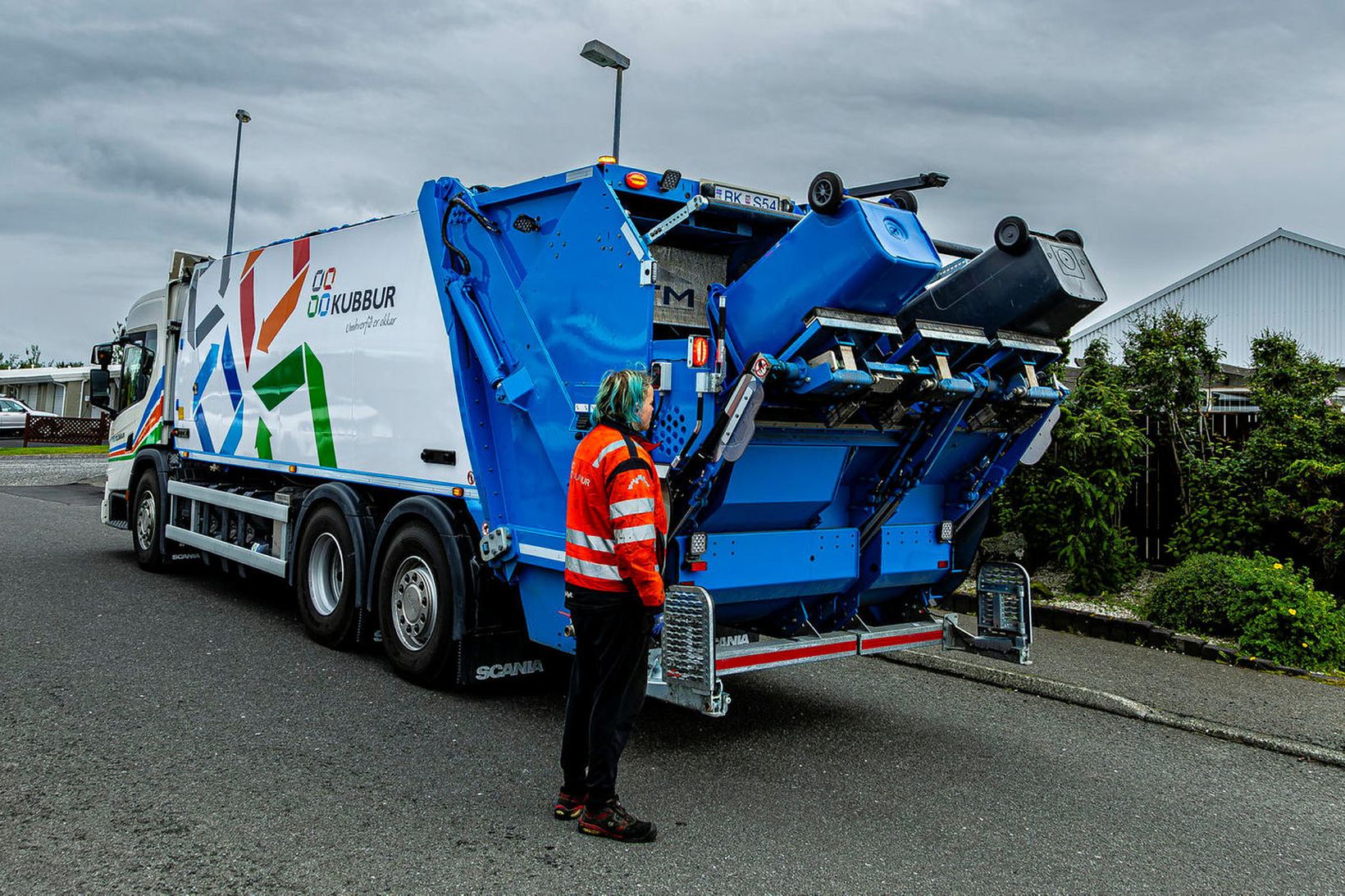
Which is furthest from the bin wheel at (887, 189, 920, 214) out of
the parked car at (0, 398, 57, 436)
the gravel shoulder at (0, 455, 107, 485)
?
the parked car at (0, 398, 57, 436)

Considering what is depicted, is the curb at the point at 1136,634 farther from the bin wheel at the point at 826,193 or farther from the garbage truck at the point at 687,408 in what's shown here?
the bin wheel at the point at 826,193

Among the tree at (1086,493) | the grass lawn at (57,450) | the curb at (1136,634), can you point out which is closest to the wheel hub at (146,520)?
the curb at (1136,634)

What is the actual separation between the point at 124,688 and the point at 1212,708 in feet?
20.6

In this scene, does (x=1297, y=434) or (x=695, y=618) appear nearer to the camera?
(x=695, y=618)

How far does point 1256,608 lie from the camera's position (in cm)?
773

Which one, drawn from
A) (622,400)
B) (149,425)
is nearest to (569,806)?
(622,400)

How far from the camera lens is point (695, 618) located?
480cm

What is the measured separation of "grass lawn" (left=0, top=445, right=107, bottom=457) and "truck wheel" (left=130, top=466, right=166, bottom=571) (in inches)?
801

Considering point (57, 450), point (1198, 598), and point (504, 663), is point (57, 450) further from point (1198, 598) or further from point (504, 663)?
point (1198, 598)

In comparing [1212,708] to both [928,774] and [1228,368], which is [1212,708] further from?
[1228,368]

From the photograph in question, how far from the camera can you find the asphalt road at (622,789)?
3973 mm

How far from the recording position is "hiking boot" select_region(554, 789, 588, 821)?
444 cm

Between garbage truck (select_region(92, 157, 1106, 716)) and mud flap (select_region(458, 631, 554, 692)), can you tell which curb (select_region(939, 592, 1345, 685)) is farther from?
mud flap (select_region(458, 631, 554, 692))

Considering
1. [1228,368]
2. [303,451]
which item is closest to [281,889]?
[303,451]
